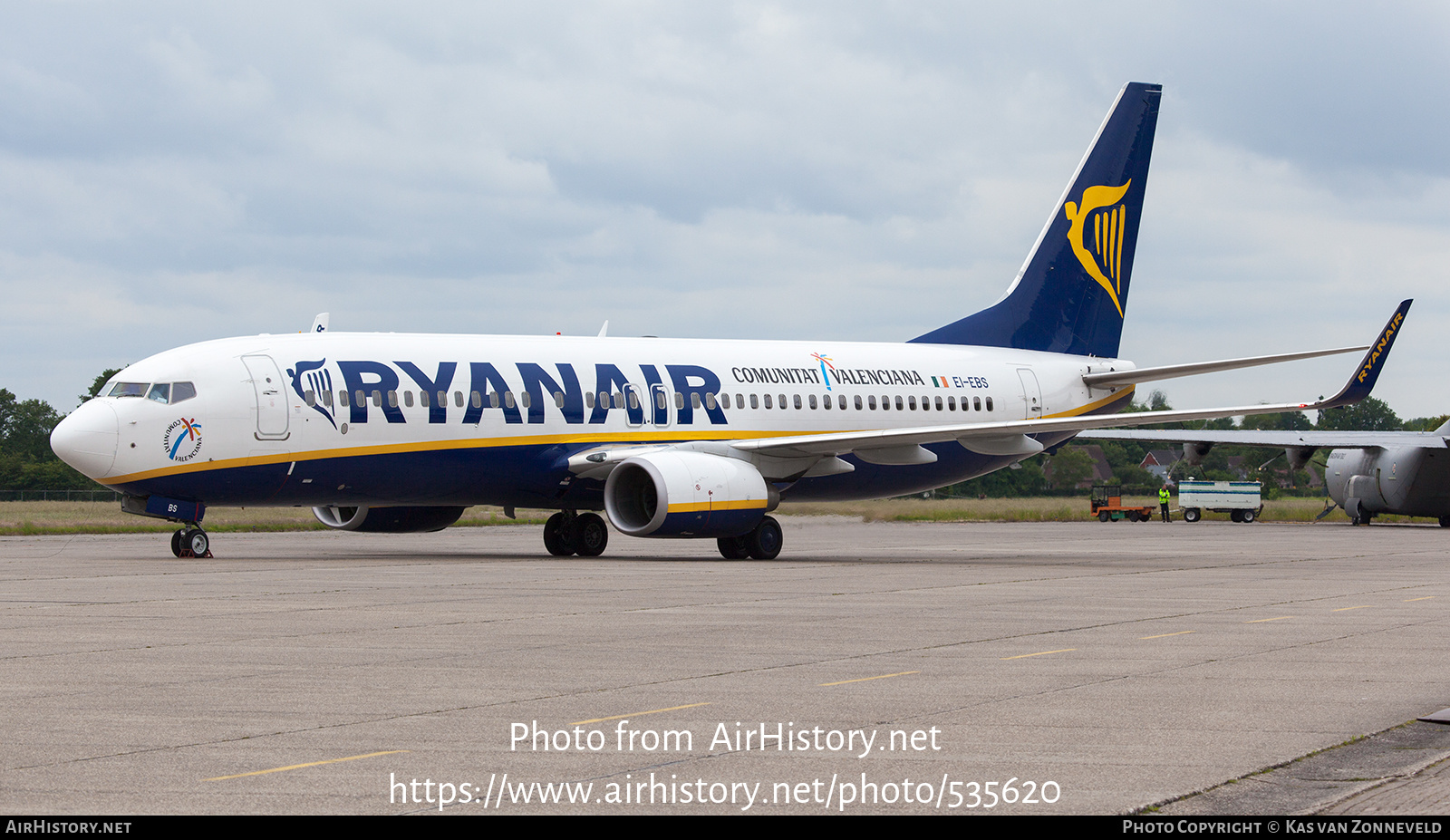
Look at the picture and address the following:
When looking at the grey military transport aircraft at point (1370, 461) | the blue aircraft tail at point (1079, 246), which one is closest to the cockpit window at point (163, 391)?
the blue aircraft tail at point (1079, 246)

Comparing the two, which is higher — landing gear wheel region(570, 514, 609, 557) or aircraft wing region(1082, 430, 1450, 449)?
aircraft wing region(1082, 430, 1450, 449)

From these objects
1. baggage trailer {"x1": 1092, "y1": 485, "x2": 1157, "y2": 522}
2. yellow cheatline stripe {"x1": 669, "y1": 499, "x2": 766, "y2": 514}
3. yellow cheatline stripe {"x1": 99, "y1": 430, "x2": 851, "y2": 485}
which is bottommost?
baggage trailer {"x1": 1092, "y1": 485, "x2": 1157, "y2": 522}

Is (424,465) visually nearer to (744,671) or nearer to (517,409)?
(517,409)

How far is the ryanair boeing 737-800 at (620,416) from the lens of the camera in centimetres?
2392

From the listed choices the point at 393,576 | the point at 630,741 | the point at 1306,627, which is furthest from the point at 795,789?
the point at 393,576

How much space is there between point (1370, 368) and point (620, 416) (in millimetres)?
20777

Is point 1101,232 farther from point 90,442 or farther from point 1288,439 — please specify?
point 1288,439

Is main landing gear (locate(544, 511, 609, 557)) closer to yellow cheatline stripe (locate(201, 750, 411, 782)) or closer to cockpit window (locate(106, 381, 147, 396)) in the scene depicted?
cockpit window (locate(106, 381, 147, 396))

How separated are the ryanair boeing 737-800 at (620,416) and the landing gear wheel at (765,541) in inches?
2.0

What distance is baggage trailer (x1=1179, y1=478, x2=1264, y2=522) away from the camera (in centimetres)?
5653

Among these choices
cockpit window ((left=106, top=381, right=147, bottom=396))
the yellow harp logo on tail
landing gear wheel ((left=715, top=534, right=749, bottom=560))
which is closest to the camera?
cockpit window ((left=106, top=381, right=147, bottom=396))

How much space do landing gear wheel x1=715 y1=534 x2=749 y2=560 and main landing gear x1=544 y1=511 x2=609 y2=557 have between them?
270 centimetres

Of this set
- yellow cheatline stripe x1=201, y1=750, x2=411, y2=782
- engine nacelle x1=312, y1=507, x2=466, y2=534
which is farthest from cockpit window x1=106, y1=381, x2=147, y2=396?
yellow cheatline stripe x1=201, y1=750, x2=411, y2=782

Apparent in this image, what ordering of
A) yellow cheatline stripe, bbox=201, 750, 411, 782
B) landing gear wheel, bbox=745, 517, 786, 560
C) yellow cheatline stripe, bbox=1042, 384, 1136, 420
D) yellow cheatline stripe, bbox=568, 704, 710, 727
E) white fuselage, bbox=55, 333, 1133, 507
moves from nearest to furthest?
yellow cheatline stripe, bbox=201, 750, 411, 782 < yellow cheatline stripe, bbox=568, 704, 710, 727 < white fuselage, bbox=55, 333, 1133, 507 < landing gear wheel, bbox=745, 517, 786, 560 < yellow cheatline stripe, bbox=1042, 384, 1136, 420
